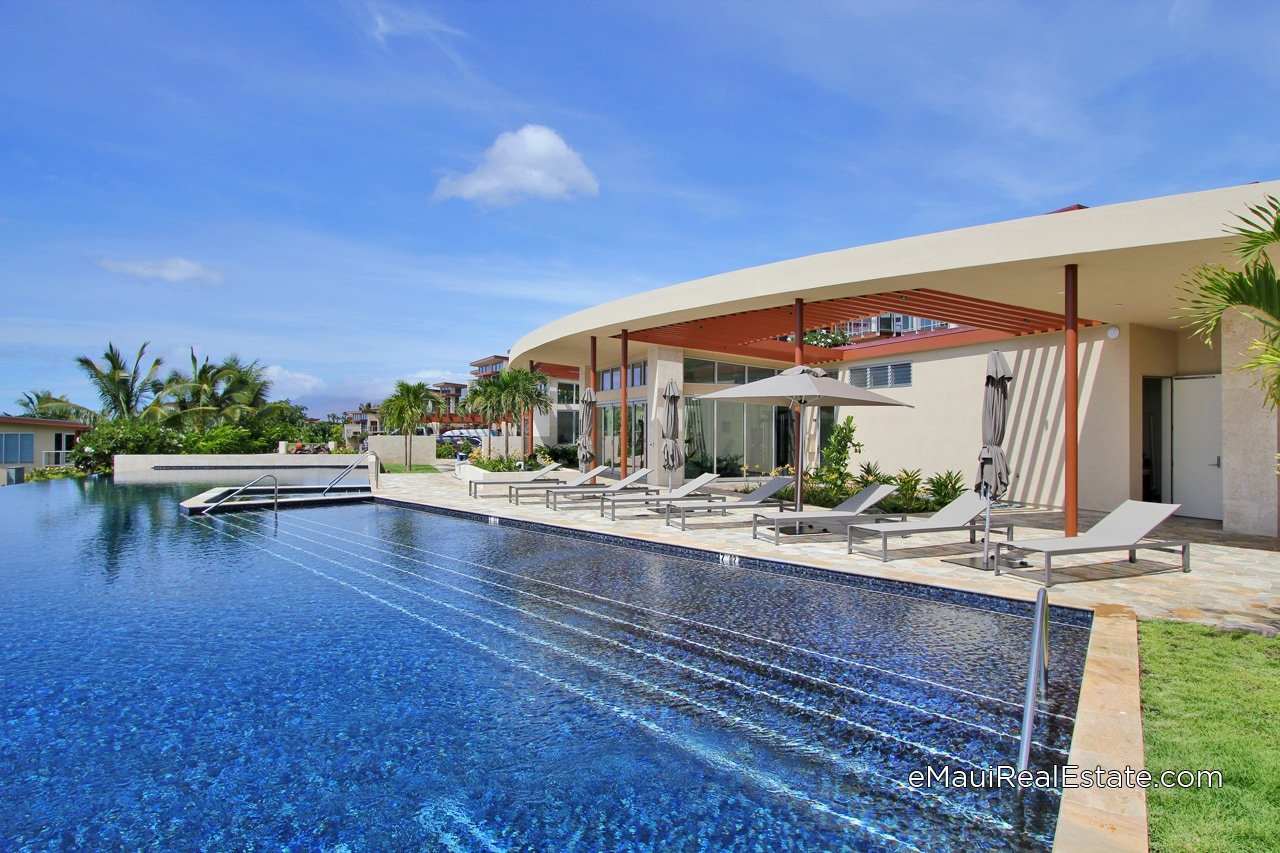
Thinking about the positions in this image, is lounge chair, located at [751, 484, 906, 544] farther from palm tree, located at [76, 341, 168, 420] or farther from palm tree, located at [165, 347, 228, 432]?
palm tree, located at [76, 341, 168, 420]

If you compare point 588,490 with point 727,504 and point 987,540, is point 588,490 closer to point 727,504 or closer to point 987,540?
point 727,504

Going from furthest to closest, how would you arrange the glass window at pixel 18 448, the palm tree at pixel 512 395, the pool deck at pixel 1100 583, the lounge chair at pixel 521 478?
1. the glass window at pixel 18 448
2. the palm tree at pixel 512 395
3. the lounge chair at pixel 521 478
4. the pool deck at pixel 1100 583

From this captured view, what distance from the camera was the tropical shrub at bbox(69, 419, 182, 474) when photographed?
27.8 meters

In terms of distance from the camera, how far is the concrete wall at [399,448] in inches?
1486

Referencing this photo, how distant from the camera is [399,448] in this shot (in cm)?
3847

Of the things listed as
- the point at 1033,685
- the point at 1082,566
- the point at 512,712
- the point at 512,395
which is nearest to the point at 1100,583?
the point at 1082,566

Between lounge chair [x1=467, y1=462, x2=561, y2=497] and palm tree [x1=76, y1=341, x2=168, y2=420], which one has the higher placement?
palm tree [x1=76, y1=341, x2=168, y2=420]

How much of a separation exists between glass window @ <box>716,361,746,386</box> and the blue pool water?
13439 millimetres

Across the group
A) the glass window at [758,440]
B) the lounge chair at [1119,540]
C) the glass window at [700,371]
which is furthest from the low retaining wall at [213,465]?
the lounge chair at [1119,540]

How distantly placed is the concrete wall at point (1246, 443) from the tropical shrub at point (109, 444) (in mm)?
33821

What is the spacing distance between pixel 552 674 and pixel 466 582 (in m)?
3.48

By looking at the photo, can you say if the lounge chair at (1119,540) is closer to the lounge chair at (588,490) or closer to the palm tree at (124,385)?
the lounge chair at (588,490)

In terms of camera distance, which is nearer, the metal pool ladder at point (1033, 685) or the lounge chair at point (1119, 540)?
the metal pool ladder at point (1033, 685)

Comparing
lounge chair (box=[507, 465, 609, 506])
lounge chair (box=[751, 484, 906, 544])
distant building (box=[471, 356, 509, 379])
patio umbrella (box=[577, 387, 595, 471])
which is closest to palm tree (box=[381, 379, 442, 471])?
lounge chair (box=[507, 465, 609, 506])
